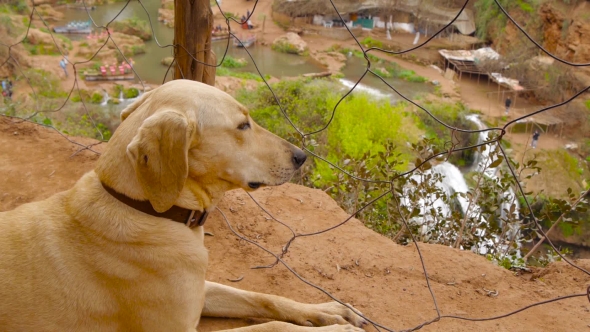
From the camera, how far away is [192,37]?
3.53 meters

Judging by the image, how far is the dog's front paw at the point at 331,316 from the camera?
263 cm

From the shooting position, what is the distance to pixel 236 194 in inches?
160

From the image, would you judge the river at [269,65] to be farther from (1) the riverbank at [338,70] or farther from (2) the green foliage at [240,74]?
(2) the green foliage at [240,74]

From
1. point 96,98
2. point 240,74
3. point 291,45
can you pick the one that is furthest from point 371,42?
A: point 96,98

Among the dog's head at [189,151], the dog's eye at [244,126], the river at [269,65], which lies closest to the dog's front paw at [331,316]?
the dog's head at [189,151]

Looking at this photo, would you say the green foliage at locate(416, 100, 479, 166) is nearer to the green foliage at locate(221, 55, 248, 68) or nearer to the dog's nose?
the green foliage at locate(221, 55, 248, 68)

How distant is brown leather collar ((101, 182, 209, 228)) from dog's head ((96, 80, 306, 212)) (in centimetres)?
3

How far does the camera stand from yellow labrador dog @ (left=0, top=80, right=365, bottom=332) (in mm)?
2098

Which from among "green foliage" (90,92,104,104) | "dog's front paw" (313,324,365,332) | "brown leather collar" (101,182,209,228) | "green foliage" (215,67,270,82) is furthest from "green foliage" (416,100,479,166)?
"brown leather collar" (101,182,209,228)

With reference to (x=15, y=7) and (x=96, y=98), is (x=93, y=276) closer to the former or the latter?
(x=96, y=98)

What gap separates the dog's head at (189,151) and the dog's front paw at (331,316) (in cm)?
72

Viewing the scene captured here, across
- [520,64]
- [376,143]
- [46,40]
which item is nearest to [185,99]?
[376,143]

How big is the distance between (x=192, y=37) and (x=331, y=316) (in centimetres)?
208

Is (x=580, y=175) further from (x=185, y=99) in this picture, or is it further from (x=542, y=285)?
(x=185, y=99)
